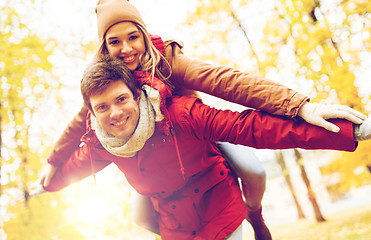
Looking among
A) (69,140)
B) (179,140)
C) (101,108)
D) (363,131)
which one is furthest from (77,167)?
(363,131)

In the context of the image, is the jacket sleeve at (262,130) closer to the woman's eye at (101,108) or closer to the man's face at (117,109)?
the man's face at (117,109)

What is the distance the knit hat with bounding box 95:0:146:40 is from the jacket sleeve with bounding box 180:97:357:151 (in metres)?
0.79

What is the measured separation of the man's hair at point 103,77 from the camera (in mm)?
1805

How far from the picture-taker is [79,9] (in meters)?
6.45

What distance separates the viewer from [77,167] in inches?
98.7

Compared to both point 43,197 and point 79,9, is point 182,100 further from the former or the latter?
point 79,9

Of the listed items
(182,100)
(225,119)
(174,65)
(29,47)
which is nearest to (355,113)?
(225,119)

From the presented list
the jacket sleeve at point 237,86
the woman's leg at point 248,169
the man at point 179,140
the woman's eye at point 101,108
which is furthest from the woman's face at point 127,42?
the woman's leg at point 248,169

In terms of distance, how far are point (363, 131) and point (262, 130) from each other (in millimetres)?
470

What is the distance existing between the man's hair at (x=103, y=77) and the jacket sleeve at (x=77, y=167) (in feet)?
1.95

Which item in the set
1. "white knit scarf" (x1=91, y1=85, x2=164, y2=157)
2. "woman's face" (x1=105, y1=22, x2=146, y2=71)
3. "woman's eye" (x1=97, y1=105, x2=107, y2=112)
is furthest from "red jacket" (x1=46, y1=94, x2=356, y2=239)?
"woman's face" (x1=105, y1=22, x2=146, y2=71)

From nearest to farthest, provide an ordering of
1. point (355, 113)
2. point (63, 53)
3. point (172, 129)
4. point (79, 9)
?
point (355, 113), point (172, 129), point (63, 53), point (79, 9)

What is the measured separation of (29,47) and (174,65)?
150 inches

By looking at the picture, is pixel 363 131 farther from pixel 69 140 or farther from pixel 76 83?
pixel 76 83
